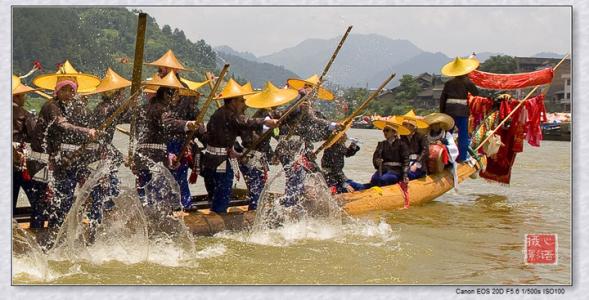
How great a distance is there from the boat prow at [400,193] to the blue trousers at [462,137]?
0.16 m

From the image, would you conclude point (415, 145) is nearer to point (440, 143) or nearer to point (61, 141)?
point (440, 143)

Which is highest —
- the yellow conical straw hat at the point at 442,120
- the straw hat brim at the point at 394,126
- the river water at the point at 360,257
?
the yellow conical straw hat at the point at 442,120

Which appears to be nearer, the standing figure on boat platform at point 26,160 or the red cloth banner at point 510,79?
the standing figure on boat platform at point 26,160

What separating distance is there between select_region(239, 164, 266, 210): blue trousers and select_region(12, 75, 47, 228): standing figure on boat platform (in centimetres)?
226

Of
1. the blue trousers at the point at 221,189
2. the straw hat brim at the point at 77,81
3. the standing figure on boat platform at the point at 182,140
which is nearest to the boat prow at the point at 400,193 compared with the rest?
the blue trousers at the point at 221,189

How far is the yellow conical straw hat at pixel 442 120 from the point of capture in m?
11.0

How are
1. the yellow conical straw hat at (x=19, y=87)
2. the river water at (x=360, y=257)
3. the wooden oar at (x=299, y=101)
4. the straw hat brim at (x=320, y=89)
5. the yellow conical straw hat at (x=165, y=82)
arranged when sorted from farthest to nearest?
the straw hat brim at (x=320, y=89) → the wooden oar at (x=299, y=101) → the yellow conical straw hat at (x=165, y=82) → the yellow conical straw hat at (x=19, y=87) → the river water at (x=360, y=257)

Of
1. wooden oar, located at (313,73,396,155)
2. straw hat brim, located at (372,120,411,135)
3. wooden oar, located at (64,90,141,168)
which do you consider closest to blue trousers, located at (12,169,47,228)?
wooden oar, located at (64,90,141,168)

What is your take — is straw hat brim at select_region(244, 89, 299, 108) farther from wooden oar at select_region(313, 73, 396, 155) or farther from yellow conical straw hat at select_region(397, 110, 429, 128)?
yellow conical straw hat at select_region(397, 110, 429, 128)

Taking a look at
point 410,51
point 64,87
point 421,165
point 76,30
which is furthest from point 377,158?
point 76,30

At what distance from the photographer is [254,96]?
28.1 feet

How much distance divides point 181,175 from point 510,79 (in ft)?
19.0

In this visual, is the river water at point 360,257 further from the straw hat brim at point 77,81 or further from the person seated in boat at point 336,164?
the straw hat brim at point 77,81

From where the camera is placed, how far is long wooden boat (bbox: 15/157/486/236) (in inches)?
308
